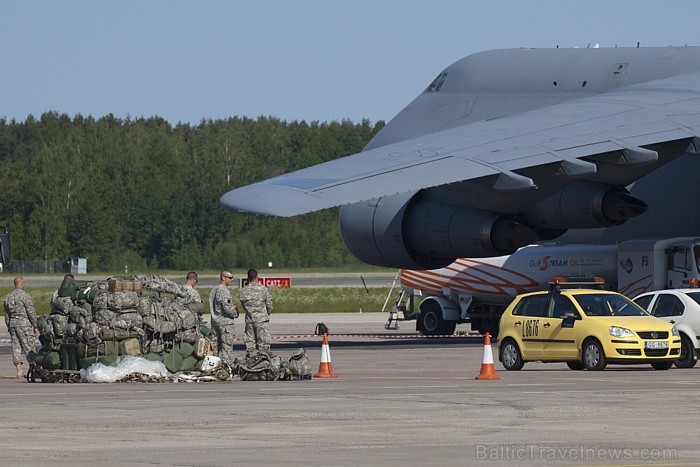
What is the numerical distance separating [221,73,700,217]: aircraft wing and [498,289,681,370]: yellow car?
89.0 inches

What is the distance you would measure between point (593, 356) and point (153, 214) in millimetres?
87585

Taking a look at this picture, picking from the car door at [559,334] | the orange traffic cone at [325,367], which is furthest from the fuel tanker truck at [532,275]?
the orange traffic cone at [325,367]

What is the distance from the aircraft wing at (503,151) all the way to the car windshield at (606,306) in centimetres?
220

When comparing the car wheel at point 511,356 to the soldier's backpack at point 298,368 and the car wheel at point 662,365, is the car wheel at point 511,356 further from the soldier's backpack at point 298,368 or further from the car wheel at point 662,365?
the soldier's backpack at point 298,368

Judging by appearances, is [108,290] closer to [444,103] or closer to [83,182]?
[444,103]

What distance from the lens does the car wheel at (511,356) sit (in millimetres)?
24906

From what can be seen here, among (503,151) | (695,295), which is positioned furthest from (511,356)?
(695,295)

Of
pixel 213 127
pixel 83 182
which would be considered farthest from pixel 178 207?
pixel 213 127

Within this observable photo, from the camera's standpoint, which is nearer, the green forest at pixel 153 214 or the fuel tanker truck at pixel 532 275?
the fuel tanker truck at pixel 532 275

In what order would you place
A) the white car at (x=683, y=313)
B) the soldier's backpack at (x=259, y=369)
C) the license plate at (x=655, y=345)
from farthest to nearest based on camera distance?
the white car at (x=683, y=313), the license plate at (x=655, y=345), the soldier's backpack at (x=259, y=369)

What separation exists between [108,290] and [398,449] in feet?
32.8

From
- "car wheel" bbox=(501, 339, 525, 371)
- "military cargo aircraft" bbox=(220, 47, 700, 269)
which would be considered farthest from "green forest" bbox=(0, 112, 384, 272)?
"car wheel" bbox=(501, 339, 525, 371)

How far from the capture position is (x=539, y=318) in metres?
24.7

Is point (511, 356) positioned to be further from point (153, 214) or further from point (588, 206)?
point (153, 214)
